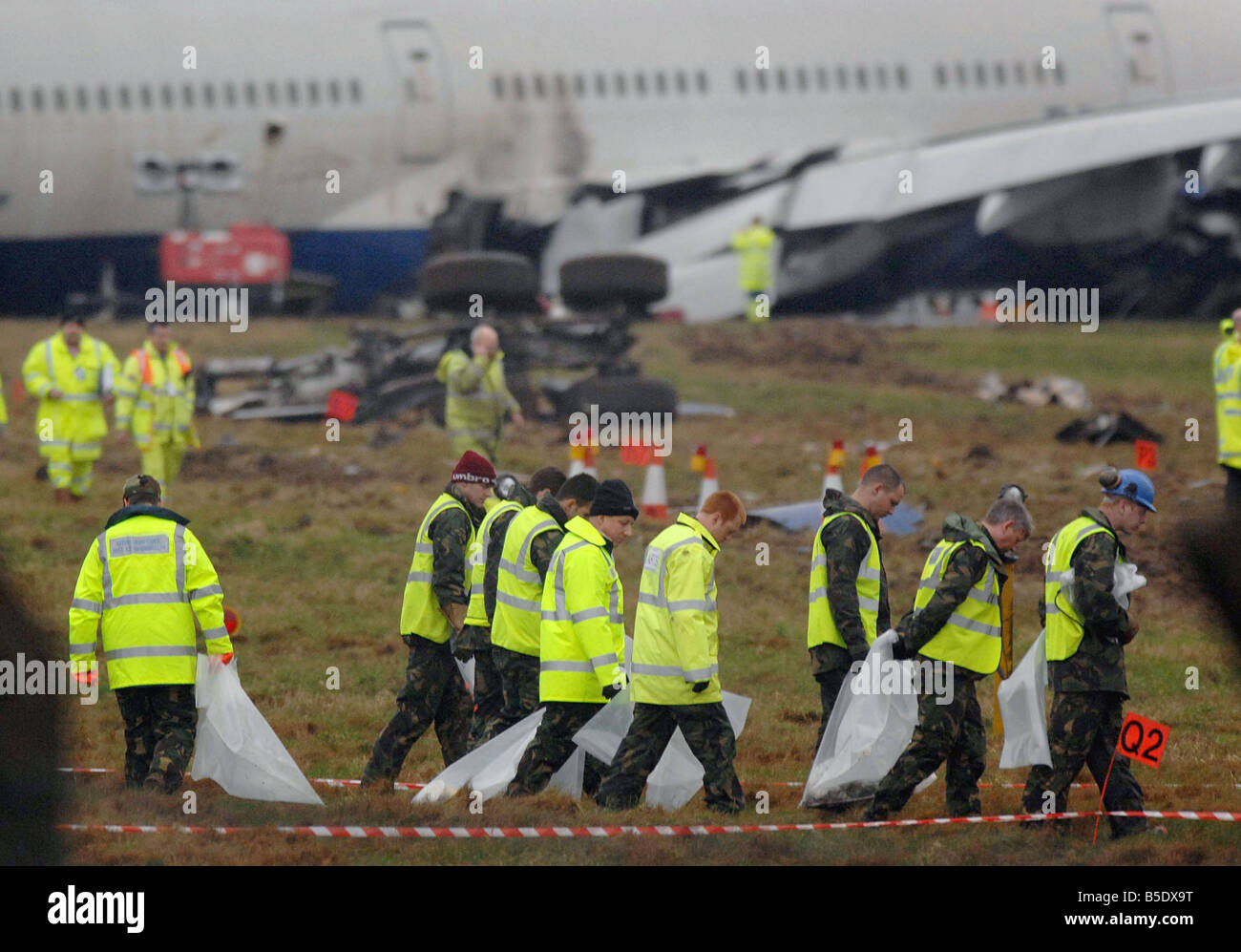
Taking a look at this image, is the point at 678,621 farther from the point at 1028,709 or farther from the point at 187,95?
the point at 187,95

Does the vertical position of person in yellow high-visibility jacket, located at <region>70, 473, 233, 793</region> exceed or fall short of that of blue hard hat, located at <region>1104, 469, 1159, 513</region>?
it falls short

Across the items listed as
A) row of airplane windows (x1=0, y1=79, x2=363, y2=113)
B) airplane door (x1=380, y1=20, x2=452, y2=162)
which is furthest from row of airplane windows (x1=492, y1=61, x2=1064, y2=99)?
row of airplane windows (x1=0, y1=79, x2=363, y2=113)

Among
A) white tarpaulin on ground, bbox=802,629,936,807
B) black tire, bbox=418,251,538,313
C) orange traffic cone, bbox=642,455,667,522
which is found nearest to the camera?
white tarpaulin on ground, bbox=802,629,936,807

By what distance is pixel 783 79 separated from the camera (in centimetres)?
2955

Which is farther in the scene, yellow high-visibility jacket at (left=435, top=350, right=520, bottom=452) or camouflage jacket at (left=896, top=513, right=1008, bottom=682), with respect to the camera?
yellow high-visibility jacket at (left=435, top=350, right=520, bottom=452)

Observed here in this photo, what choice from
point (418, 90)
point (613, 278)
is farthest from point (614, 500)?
point (418, 90)

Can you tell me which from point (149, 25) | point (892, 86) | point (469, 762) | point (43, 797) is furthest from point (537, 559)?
point (892, 86)

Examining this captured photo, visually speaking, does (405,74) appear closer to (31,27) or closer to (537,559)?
(31,27)

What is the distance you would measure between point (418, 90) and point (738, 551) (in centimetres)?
1306

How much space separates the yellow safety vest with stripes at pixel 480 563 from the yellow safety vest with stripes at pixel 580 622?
27.1 inches

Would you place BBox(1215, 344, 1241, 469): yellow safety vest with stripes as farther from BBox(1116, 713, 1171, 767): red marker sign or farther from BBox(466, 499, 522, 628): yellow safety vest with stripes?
BBox(466, 499, 522, 628): yellow safety vest with stripes

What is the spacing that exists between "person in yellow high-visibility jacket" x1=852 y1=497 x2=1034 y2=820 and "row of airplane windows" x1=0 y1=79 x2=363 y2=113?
19.1m

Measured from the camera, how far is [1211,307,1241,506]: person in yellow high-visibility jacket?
53.9 feet
